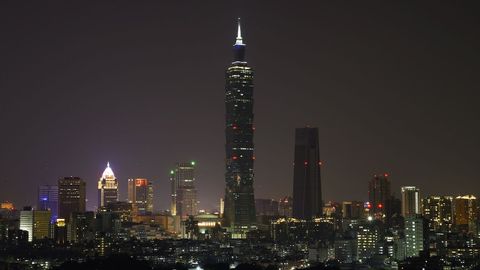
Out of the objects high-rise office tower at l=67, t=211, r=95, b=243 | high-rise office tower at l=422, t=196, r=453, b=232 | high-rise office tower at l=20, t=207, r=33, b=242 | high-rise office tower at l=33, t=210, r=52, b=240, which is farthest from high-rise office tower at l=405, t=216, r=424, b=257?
high-rise office tower at l=20, t=207, r=33, b=242

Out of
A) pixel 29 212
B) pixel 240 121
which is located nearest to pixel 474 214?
pixel 240 121

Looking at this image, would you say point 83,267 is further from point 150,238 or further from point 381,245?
point 150,238

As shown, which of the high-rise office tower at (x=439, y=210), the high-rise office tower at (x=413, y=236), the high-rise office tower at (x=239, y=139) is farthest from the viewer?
the high-rise office tower at (x=239, y=139)

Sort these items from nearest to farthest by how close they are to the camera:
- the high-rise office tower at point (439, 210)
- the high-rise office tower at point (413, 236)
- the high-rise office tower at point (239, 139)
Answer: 1. the high-rise office tower at point (413, 236)
2. the high-rise office tower at point (439, 210)
3. the high-rise office tower at point (239, 139)

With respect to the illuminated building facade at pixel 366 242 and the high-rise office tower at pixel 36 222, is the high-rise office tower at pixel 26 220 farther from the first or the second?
the illuminated building facade at pixel 366 242

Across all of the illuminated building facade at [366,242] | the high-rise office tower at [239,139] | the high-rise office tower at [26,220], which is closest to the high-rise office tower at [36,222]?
the high-rise office tower at [26,220]

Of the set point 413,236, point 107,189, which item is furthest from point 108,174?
point 413,236

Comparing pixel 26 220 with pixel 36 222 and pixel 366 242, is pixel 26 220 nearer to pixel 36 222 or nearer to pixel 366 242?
pixel 36 222
